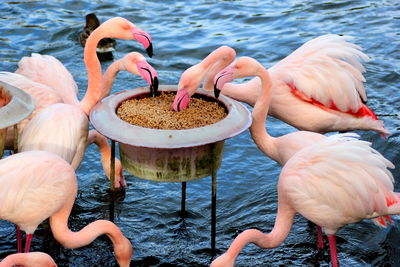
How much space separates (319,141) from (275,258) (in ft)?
3.40

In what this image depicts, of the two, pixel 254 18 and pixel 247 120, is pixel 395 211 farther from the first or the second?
pixel 254 18

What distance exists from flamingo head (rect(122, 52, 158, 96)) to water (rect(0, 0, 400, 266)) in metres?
1.26

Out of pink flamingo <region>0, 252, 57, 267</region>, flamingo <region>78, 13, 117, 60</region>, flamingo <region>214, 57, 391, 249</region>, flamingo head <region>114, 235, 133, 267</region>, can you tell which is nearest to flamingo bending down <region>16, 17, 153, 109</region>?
flamingo <region>214, 57, 391, 249</region>

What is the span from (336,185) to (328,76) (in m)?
1.48

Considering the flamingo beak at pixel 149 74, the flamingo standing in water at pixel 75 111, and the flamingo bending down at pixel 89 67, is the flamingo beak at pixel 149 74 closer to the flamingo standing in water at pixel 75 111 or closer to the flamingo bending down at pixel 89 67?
the flamingo standing in water at pixel 75 111

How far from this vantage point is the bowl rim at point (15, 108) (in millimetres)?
4383

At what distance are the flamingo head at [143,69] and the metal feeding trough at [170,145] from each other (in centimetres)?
38

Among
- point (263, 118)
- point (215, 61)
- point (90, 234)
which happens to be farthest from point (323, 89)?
point (90, 234)

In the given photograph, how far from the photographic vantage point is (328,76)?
224 inches

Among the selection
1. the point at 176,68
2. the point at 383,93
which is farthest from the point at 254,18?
the point at 383,93

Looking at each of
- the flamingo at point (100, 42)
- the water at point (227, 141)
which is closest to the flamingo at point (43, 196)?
the water at point (227, 141)

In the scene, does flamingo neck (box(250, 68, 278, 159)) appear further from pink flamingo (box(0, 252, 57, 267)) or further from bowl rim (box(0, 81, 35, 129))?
pink flamingo (box(0, 252, 57, 267))

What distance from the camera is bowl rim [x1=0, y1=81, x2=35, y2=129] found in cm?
438

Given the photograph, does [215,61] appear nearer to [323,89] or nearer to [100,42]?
[323,89]
